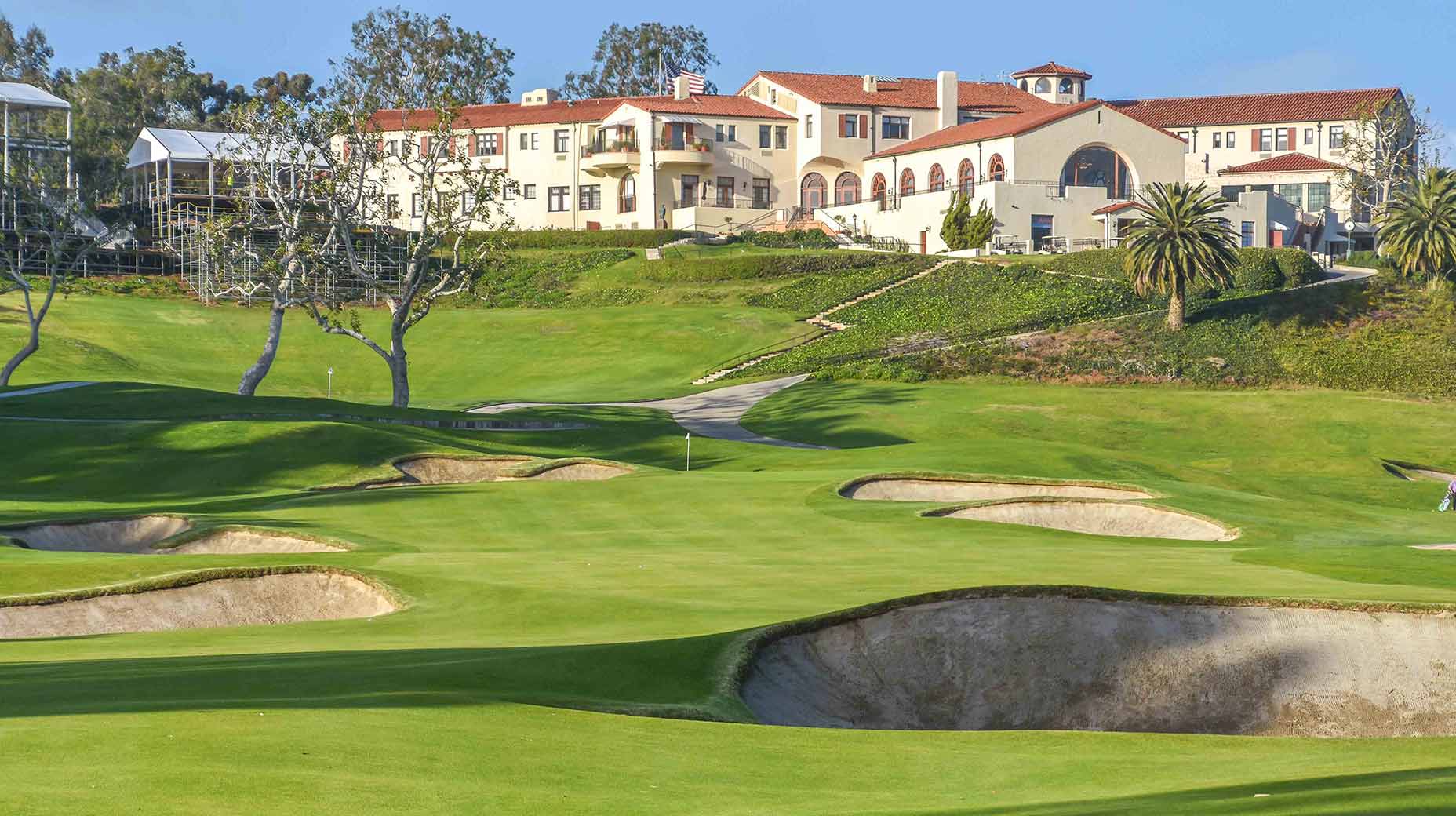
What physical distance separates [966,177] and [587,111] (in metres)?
28.9

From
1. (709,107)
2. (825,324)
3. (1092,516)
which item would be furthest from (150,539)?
(709,107)

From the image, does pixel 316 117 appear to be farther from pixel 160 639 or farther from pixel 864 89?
pixel 864 89

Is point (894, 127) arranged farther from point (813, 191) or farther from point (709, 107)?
point (709, 107)

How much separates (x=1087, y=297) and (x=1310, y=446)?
75.2ft

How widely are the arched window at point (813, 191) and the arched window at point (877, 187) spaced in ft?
11.2

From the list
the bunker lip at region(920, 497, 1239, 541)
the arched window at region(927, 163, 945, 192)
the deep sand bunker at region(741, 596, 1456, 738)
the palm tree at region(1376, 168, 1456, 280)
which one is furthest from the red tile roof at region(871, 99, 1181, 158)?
the deep sand bunker at region(741, 596, 1456, 738)

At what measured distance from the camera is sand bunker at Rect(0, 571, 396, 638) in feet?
63.6

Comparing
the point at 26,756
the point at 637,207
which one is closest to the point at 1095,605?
the point at 26,756

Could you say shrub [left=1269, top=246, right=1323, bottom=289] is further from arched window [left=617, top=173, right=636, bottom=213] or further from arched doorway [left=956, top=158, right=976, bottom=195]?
arched window [left=617, top=173, right=636, bottom=213]

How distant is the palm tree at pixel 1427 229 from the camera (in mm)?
75062

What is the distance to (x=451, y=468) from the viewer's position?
4053cm

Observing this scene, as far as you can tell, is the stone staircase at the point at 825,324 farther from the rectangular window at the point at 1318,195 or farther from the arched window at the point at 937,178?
the rectangular window at the point at 1318,195

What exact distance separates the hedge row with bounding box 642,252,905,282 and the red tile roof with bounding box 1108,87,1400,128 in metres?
37.0

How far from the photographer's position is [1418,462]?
177 feet
